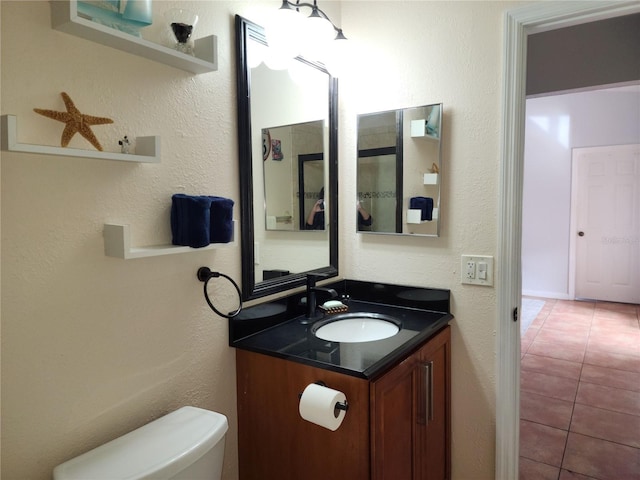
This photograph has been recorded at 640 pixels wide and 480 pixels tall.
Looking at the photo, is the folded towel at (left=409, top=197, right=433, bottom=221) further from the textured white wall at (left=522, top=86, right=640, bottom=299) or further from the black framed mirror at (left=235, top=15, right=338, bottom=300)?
the textured white wall at (left=522, top=86, right=640, bottom=299)

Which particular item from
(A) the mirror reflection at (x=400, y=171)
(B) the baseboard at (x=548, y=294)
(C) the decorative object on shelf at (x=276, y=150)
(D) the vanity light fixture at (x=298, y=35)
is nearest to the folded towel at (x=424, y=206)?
(A) the mirror reflection at (x=400, y=171)

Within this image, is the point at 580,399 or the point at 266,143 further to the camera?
the point at 580,399

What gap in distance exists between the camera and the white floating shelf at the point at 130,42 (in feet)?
3.26

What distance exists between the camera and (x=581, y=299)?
572cm

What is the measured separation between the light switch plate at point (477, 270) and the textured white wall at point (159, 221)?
0.04 meters

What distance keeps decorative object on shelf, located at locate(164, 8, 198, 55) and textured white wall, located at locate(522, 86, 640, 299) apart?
535 cm

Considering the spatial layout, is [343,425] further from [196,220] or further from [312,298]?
[196,220]

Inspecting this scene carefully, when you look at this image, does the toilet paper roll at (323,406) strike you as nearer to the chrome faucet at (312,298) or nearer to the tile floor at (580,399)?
the chrome faucet at (312,298)

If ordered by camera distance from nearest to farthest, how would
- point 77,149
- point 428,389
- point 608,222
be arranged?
point 77,149, point 428,389, point 608,222

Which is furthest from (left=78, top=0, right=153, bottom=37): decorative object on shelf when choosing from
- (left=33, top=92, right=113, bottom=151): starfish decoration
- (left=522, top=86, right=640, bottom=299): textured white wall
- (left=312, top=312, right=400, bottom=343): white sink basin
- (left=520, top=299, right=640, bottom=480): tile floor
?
(left=522, top=86, right=640, bottom=299): textured white wall

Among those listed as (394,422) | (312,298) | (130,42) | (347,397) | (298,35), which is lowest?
(394,422)

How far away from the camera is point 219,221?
4.40ft

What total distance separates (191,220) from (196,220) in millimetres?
16

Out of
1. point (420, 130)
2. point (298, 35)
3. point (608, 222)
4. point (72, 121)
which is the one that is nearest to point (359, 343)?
point (420, 130)
